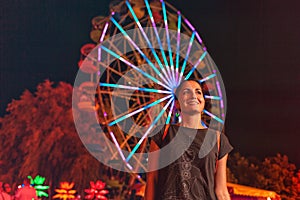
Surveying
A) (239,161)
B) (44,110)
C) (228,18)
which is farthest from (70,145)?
(228,18)

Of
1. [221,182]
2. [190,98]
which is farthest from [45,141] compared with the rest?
[221,182]

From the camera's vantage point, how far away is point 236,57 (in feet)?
26.0

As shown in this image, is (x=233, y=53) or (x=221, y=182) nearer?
(x=221, y=182)

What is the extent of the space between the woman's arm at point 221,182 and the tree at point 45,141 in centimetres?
699

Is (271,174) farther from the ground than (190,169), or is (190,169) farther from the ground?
(190,169)

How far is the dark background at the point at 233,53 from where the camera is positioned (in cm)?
732

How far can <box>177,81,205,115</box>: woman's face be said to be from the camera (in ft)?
5.88

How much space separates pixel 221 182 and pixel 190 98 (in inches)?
14.4

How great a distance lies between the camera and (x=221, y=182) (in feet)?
5.48

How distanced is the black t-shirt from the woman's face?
0.13 meters

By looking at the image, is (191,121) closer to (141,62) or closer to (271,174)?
(141,62)

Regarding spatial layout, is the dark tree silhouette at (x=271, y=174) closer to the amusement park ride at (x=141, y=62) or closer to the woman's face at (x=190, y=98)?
the amusement park ride at (x=141, y=62)

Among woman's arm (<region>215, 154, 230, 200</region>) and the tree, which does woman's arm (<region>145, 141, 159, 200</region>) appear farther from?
the tree

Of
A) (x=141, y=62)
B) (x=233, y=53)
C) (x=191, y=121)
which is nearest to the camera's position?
(x=191, y=121)
